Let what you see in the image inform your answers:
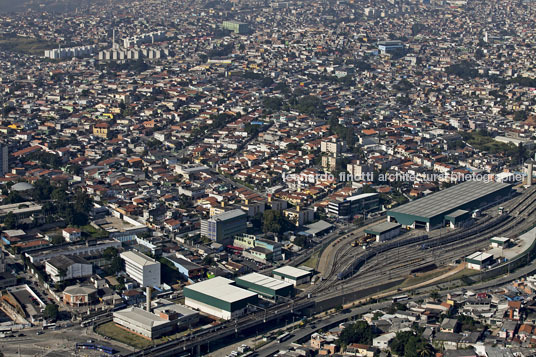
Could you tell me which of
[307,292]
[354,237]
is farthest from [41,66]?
[307,292]

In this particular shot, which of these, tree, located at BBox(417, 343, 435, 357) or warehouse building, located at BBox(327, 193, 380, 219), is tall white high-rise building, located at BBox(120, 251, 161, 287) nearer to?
tree, located at BBox(417, 343, 435, 357)

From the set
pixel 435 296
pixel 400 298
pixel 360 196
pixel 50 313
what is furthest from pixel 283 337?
pixel 360 196

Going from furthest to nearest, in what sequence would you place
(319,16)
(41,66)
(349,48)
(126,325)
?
(319,16)
(349,48)
(41,66)
(126,325)

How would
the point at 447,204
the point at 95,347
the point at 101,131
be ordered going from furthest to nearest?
the point at 101,131, the point at 447,204, the point at 95,347

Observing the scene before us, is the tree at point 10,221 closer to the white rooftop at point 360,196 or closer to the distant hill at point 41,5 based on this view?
the white rooftop at point 360,196

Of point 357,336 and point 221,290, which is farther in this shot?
point 221,290

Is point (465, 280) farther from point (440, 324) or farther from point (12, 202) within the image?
point (12, 202)

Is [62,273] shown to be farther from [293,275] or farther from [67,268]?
[293,275]
